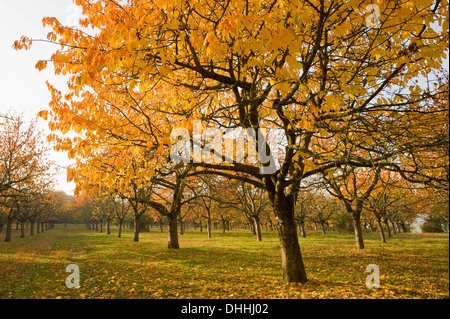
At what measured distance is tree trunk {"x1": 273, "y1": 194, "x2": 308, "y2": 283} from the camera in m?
7.31

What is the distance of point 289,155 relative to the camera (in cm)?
675

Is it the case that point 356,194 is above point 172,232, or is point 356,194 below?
above

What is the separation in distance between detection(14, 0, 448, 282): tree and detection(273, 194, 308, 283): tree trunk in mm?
31

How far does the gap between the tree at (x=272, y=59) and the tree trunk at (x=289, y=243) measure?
0.10 ft

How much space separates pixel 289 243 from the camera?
24.2ft

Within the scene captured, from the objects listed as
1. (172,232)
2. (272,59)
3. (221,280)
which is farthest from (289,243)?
(172,232)

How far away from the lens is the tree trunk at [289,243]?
731cm

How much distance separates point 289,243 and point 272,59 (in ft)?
18.6

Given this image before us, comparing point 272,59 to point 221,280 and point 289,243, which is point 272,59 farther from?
point 221,280

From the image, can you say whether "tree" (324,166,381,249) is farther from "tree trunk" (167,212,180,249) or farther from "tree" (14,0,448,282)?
"tree trunk" (167,212,180,249)

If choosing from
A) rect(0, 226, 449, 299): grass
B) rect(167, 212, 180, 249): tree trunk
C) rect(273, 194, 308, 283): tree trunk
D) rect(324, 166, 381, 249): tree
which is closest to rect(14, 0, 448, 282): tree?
rect(273, 194, 308, 283): tree trunk

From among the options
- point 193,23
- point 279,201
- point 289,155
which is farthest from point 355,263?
point 193,23

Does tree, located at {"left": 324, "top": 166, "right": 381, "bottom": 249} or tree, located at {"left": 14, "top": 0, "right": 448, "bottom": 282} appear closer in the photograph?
tree, located at {"left": 14, "top": 0, "right": 448, "bottom": 282}

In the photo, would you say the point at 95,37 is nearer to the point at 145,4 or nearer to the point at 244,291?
the point at 145,4
